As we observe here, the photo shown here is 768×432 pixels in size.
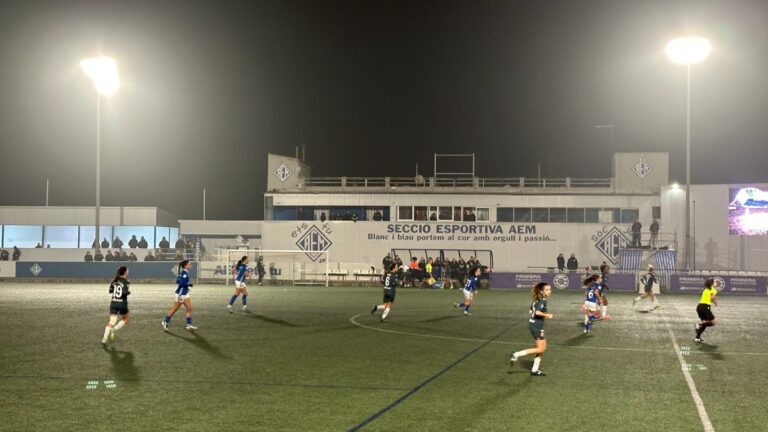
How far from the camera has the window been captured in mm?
61062

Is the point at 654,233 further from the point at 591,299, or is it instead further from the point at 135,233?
the point at 135,233

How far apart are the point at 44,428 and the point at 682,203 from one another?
183 ft

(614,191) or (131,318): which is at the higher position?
(614,191)

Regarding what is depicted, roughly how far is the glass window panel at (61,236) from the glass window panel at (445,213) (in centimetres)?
3552

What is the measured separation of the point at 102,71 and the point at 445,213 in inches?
1157

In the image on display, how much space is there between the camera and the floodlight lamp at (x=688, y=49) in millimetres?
41969

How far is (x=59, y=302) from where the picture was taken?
31.2 m

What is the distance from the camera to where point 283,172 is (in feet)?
213

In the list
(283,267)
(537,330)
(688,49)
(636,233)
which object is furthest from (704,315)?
(283,267)

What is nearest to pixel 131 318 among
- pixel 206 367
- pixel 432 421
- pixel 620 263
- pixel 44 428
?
pixel 206 367

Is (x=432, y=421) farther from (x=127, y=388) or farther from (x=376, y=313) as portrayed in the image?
(x=376, y=313)

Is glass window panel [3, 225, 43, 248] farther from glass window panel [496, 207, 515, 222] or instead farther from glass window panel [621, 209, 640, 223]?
glass window panel [621, 209, 640, 223]

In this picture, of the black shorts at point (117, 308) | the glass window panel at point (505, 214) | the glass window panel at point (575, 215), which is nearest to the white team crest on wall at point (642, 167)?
the glass window panel at point (575, 215)

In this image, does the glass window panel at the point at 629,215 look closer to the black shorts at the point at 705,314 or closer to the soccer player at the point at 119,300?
the black shorts at the point at 705,314
